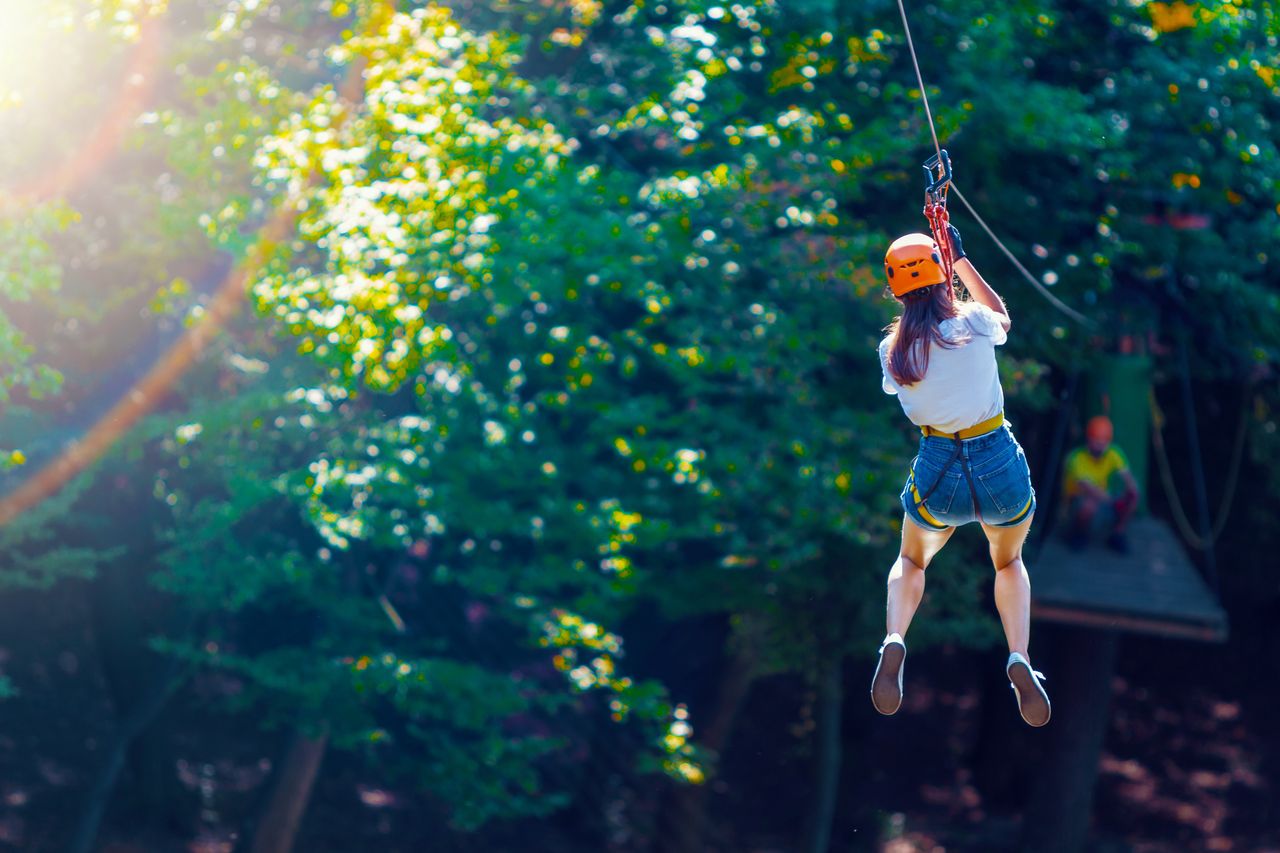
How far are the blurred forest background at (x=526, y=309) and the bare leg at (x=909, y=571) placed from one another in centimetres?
527

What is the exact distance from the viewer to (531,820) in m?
21.7

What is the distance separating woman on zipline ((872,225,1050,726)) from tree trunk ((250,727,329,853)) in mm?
11498

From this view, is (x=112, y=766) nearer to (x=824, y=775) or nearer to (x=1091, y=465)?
(x=824, y=775)

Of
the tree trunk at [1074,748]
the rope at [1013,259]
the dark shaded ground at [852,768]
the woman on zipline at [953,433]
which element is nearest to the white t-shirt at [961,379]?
the woman on zipline at [953,433]

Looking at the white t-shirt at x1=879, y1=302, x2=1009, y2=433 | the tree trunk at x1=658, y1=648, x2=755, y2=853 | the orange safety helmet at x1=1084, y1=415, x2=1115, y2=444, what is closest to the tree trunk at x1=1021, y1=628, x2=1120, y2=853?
the tree trunk at x1=658, y1=648, x2=755, y2=853

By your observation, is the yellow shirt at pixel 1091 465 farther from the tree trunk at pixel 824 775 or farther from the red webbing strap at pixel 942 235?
the red webbing strap at pixel 942 235

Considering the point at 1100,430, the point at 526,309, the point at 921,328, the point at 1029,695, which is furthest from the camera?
the point at 1100,430

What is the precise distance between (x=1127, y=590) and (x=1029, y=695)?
9657 millimetres

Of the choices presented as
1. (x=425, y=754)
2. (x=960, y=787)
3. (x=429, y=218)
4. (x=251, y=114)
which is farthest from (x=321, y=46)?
(x=960, y=787)

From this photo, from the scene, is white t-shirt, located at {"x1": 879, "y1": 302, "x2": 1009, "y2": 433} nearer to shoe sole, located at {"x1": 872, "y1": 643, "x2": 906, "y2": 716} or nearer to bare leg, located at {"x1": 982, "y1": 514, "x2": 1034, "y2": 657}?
bare leg, located at {"x1": 982, "y1": 514, "x2": 1034, "y2": 657}

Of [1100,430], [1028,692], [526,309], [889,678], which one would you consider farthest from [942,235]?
[1100,430]

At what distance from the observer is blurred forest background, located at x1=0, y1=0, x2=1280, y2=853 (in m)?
11.7

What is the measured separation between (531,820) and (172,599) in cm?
711

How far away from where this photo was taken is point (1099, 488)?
1480 cm
